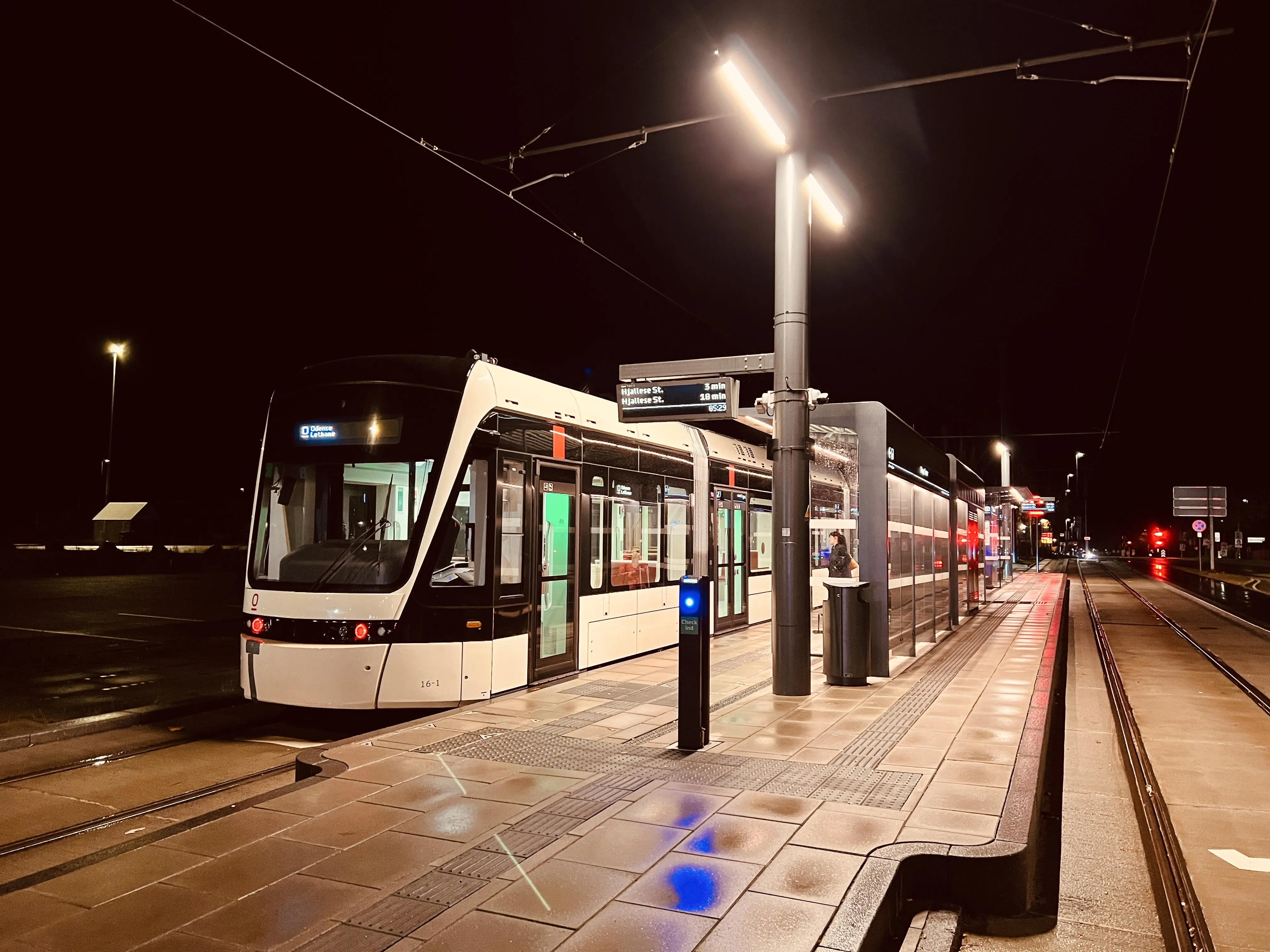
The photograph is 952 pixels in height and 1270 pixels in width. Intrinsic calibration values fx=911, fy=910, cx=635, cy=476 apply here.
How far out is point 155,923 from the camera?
3.88 metres

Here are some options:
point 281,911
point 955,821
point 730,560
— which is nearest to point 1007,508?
point 730,560

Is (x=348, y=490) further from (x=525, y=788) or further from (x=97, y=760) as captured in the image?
(x=525, y=788)

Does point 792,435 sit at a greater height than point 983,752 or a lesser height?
greater

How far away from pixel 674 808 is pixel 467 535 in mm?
3906

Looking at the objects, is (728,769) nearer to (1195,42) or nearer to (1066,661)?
(1195,42)

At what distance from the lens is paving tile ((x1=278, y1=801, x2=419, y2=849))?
4.85m

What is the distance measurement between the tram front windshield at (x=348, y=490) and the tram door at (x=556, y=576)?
154cm

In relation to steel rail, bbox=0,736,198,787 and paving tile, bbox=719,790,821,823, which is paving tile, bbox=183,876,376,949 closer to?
paving tile, bbox=719,790,821,823

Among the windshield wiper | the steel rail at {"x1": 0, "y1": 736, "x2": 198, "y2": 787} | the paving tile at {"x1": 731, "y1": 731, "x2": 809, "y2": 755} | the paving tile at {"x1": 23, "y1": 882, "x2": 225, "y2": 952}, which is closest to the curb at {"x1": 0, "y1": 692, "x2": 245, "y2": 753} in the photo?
the steel rail at {"x1": 0, "y1": 736, "x2": 198, "y2": 787}

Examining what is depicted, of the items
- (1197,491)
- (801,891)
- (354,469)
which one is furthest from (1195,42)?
(1197,491)

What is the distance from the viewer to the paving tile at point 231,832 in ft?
15.7

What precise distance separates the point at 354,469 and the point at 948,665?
8097 mm

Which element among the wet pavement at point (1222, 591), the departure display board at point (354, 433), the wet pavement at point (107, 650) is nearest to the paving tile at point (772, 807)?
the departure display board at point (354, 433)

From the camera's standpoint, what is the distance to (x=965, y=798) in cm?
558
